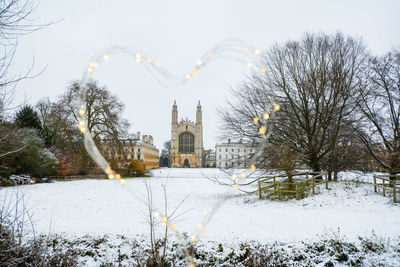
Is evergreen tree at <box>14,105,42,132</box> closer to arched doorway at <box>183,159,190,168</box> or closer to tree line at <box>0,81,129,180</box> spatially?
tree line at <box>0,81,129,180</box>

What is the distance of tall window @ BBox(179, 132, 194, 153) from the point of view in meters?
63.2

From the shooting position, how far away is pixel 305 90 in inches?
467

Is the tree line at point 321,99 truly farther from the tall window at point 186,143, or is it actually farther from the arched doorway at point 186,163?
the tall window at point 186,143

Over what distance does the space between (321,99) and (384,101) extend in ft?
9.69

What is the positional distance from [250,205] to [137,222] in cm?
502

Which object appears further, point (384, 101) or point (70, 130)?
point (70, 130)

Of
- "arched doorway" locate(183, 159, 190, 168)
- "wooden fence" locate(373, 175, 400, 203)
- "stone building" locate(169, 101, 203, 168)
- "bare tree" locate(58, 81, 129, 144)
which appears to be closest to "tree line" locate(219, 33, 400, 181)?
"wooden fence" locate(373, 175, 400, 203)

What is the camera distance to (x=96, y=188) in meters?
15.6

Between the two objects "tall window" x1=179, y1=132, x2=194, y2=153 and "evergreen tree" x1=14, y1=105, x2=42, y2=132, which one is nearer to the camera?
"evergreen tree" x1=14, y1=105, x2=42, y2=132

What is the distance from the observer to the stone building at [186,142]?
60594 mm

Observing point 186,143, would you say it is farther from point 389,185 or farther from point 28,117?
point 389,185

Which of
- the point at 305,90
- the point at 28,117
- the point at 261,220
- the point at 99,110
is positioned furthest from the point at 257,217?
the point at 28,117

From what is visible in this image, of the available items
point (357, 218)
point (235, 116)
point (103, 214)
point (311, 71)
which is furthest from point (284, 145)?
point (103, 214)

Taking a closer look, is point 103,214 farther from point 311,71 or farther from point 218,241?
point 311,71
